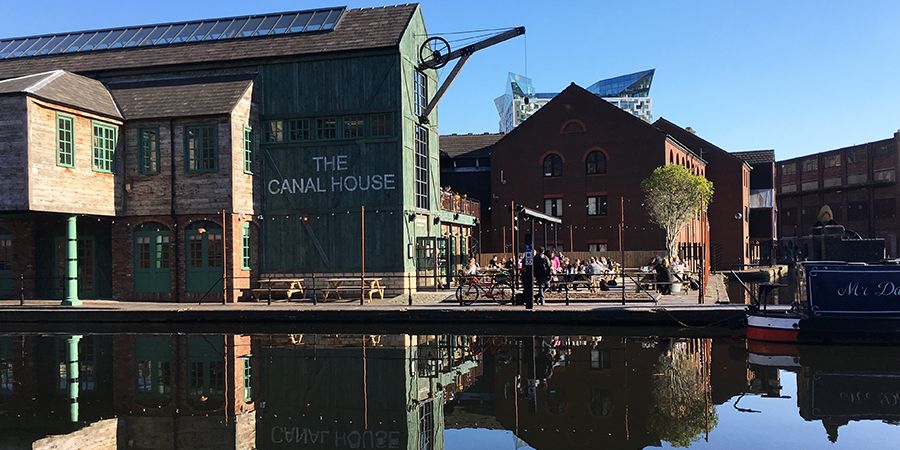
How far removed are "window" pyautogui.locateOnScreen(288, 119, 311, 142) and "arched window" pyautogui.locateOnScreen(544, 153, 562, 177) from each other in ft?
69.0

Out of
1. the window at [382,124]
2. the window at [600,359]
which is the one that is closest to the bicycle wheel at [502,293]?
the window at [382,124]

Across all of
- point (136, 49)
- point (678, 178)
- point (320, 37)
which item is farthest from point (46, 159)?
point (678, 178)

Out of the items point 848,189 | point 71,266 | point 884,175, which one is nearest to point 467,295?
point 71,266

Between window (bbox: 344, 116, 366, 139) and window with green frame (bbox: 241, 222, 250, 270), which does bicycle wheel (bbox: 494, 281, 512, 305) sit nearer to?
window (bbox: 344, 116, 366, 139)

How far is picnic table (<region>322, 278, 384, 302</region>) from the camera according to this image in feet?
79.5

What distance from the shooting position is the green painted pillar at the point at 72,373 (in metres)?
10.7

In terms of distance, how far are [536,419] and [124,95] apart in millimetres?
21305

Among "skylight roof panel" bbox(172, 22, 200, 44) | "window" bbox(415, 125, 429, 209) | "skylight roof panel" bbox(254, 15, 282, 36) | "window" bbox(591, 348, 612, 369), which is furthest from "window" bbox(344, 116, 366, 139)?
"window" bbox(591, 348, 612, 369)

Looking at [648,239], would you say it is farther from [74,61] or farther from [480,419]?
[480,419]

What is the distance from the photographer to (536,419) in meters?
9.89

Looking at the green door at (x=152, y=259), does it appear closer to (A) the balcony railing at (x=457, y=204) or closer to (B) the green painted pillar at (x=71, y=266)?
(B) the green painted pillar at (x=71, y=266)

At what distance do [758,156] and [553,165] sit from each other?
28.7m

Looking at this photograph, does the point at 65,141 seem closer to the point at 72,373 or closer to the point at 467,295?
the point at 72,373

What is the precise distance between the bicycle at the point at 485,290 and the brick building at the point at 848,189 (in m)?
Answer: 52.3
